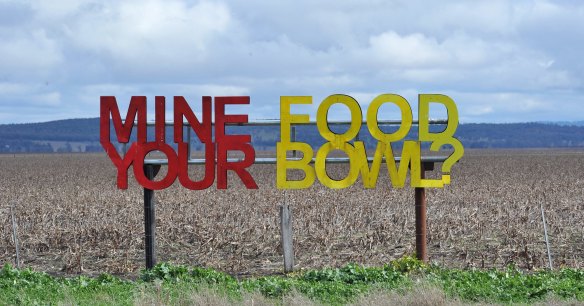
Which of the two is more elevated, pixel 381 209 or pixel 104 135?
pixel 104 135

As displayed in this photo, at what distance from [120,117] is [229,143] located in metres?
1.92

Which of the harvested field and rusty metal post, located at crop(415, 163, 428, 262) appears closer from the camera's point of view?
rusty metal post, located at crop(415, 163, 428, 262)

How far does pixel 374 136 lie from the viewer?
16562 mm

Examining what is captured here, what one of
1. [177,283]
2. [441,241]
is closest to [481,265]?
[441,241]

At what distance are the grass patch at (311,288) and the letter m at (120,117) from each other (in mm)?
2514

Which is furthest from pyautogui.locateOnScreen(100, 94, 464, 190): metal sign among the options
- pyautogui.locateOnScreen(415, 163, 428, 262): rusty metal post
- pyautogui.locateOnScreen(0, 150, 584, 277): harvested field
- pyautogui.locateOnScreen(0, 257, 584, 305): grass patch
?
→ pyautogui.locateOnScreen(0, 150, 584, 277): harvested field

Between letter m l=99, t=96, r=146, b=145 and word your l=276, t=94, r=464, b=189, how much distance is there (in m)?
2.39

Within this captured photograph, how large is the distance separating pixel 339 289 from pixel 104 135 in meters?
5.36

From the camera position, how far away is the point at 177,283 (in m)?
14.5

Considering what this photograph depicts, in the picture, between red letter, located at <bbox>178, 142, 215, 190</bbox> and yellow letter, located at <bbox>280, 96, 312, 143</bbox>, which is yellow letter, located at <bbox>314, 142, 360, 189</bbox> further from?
red letter, located at <bbox>178, 142, 215, 190</bbox>

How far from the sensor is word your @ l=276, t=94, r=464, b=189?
1638 centimetres

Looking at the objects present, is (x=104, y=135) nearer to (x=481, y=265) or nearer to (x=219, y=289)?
(x=219, y=289)

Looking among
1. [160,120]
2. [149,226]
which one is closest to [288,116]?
[160,120]

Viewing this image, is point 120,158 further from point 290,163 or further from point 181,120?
point 290,163
